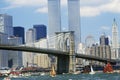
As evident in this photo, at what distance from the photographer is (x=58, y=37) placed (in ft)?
517

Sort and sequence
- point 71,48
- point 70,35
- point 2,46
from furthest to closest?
point 70,35, point 71,48, point 2,46

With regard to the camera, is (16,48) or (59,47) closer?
(16,48)

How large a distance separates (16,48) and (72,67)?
82.9 ft

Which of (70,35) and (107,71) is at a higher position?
(70,35)

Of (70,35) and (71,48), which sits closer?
(71,48)

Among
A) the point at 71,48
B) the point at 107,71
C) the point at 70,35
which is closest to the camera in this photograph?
the point at 107,71

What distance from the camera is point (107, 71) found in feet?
421

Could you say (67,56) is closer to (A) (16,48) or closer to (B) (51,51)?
(B) (51,51)

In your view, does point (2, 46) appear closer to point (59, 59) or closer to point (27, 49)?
point (27, 49)

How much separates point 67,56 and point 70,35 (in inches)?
508

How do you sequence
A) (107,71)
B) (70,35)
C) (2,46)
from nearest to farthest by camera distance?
(2,46) < (107,71) < (70,35)

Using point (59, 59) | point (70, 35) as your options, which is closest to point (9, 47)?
point (59, 59)

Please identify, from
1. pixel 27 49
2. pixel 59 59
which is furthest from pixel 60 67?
pixel 27 49

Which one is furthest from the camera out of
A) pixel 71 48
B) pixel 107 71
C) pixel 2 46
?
pixel 71 48
